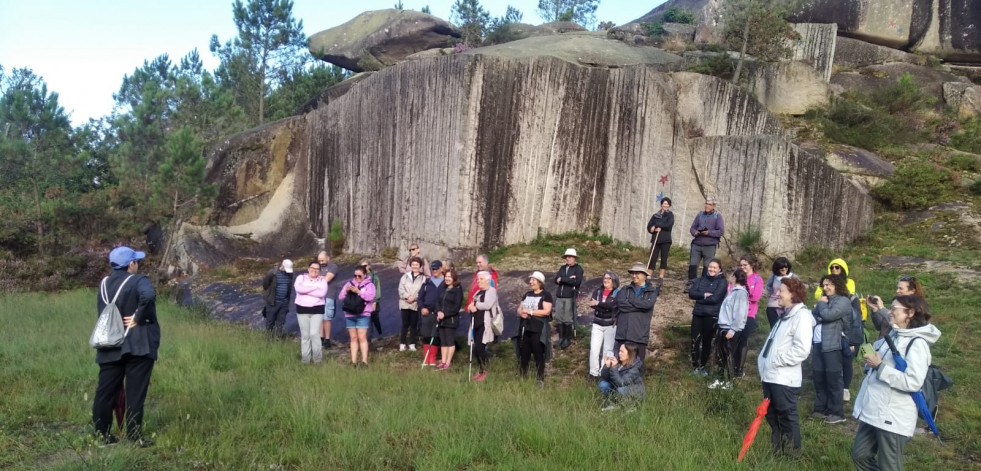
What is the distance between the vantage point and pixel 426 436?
575 centimetres

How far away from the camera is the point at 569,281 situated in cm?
914

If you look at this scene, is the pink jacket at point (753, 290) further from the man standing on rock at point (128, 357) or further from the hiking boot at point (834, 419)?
the man standing on rock at point (128, 357)

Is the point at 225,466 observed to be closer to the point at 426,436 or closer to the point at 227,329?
the point at 426,436

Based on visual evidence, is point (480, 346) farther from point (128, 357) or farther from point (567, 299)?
point (128, 357)

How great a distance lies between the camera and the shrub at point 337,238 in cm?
1717

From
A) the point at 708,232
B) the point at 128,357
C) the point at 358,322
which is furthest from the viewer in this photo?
the point at 708,232

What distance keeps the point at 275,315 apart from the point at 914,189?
12.8 m

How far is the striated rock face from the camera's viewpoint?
1309cm

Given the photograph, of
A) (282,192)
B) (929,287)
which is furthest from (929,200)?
(282,192)

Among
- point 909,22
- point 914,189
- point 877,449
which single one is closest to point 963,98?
point 909,22

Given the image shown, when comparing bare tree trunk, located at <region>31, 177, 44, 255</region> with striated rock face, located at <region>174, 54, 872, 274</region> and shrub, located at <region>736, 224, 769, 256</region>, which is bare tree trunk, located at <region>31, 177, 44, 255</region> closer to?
striated rock face, located at <region>174, 54, 872, 274</region>

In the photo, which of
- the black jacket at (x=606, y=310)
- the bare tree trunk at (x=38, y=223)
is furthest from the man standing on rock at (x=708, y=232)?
the bare tree trunk at (x=38, y=223)

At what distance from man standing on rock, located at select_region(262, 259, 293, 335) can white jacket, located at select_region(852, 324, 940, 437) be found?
27.9 ft

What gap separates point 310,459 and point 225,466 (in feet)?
2.04
